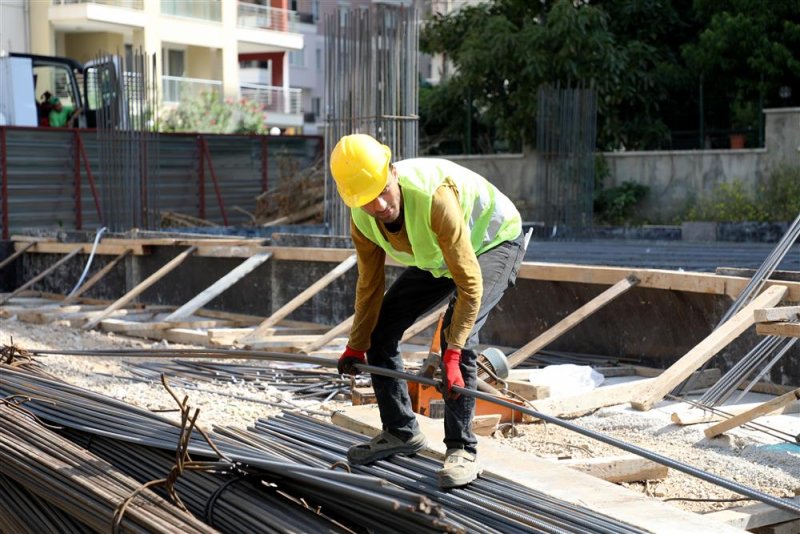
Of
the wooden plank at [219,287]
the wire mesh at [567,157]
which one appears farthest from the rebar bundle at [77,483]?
the wire mesh at [567,157]

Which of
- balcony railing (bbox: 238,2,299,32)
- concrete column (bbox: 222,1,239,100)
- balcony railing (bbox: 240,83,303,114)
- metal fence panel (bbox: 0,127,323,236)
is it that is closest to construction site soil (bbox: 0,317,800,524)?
metal fence panel (bbox: 0,127,323,236)

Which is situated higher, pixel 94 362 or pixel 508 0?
pixel 508 0

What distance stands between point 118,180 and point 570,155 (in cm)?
680

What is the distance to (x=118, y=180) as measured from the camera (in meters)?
14.9

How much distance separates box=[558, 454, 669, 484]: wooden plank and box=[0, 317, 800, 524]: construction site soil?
52 mm

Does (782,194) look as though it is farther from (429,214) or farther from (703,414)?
(429,214)

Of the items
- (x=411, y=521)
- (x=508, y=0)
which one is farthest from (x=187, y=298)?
(x=508, y=0)

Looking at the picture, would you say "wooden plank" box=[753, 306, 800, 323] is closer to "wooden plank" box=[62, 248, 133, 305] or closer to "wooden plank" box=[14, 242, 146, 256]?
"wooden plank" box=[14, 242, 146, 256]

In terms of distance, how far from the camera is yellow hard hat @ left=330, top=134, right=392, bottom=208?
13.6ft

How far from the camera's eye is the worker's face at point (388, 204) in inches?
166

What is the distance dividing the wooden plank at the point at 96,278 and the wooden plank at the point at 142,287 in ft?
3.11

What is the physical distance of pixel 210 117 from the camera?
2655cm

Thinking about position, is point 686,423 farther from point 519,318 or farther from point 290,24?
point 290,24

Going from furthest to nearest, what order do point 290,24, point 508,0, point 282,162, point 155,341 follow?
point 290,24, point 508,0, point 282,162, point 155,341
